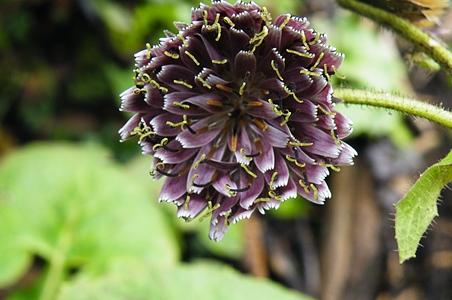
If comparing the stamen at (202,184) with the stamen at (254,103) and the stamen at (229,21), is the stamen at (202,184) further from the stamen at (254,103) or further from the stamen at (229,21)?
the stamen at (229,21)

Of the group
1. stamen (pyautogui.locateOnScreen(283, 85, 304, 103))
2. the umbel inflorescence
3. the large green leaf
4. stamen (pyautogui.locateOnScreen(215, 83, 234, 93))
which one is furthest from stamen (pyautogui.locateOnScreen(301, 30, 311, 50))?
the large green leaf

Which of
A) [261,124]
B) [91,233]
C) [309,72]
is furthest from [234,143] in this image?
[91,233]

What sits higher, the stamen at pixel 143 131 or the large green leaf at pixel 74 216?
the stamen at pixel 143 131

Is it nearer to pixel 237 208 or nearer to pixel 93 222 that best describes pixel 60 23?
pixel 93 222

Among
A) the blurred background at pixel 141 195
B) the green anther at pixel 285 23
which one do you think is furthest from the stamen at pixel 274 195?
the blurred background at pixel 141 195

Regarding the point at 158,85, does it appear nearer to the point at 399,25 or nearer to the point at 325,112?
the point at 325,112
